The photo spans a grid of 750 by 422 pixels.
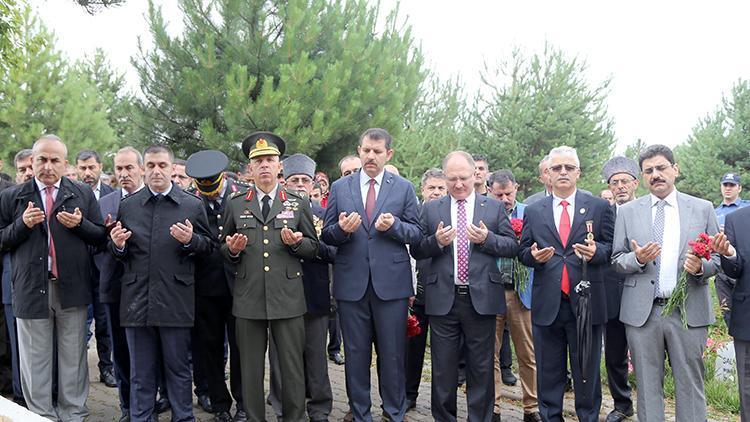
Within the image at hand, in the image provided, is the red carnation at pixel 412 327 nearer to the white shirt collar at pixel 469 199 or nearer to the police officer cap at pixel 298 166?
the white shirt collar at pixel 469 199

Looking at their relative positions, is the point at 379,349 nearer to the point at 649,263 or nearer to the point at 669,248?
the point at 649,263

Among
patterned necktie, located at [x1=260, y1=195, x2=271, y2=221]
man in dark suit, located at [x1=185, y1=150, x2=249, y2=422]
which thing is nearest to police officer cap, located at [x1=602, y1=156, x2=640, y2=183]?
patterned necktie, located at [x1=260, y1=195, x2=271, y2=221]

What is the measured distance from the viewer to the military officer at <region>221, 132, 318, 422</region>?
17.2ft

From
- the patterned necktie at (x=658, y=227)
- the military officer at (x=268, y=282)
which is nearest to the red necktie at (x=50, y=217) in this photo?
the military officer at (x=268, y=282)

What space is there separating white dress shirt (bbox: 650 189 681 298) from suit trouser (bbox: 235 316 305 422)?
293 cm

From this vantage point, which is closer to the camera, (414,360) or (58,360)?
(58,360)

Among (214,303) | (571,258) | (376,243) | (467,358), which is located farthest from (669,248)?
(214,303)

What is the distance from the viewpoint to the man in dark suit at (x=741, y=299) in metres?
4.56

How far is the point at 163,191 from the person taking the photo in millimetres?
5582

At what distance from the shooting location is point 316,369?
5.75 m

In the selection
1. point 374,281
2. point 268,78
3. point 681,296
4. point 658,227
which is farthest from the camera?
point 268,78

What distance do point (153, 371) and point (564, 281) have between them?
3.55 m

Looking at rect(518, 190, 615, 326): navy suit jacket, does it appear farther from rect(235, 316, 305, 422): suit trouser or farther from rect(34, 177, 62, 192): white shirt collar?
rect(34, 177, 62, 192): white shirt collar

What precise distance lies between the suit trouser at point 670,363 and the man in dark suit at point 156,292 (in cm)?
365
